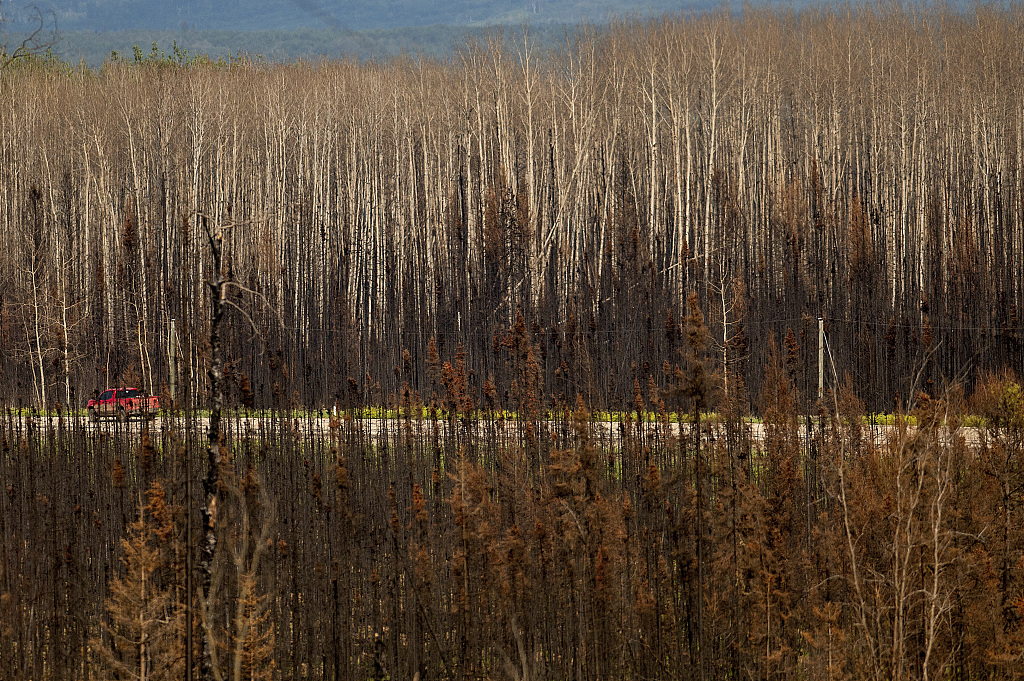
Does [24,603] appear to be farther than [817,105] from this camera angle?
No

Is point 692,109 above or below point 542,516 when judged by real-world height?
above

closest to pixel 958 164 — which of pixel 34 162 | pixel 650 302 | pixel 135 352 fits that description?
pixel 650 302

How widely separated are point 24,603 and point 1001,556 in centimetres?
617

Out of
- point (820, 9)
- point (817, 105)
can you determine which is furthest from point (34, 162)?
point (820, 9)

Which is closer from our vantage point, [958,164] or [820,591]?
[820,591]

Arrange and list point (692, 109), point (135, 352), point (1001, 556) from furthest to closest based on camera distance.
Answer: point (692, 109) → point (135, 352) → point (1001, 556)

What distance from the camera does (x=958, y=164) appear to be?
2045 centimetres

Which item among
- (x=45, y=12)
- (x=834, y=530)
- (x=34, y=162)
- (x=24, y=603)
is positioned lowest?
(x=24, y=603)

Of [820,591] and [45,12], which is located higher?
[45,12]

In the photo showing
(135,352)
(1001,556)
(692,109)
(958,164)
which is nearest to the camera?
(1001,556)

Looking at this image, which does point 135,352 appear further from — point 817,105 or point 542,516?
point 817,105

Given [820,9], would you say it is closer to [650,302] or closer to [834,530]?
[650,302]

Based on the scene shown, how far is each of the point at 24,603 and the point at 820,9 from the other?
26792 millimetres

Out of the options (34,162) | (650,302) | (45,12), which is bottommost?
(650,302)
